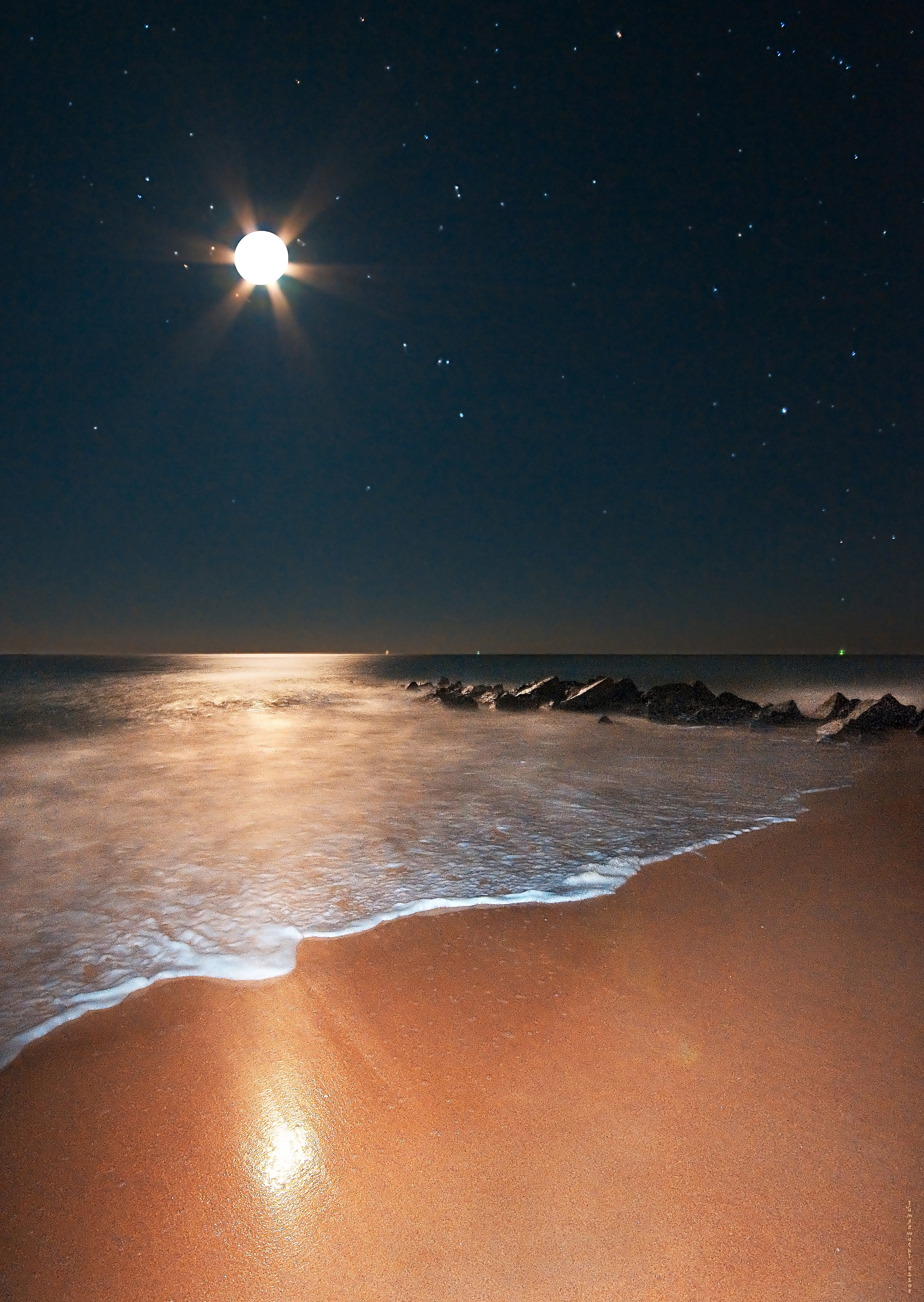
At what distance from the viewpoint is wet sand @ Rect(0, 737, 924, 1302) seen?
177cm

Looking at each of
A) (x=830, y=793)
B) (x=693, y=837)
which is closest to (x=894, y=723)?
(x=830, y=793)

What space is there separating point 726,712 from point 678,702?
181 cm

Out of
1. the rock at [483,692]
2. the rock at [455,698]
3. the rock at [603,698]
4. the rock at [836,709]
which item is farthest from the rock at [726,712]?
the rock at [455,698]

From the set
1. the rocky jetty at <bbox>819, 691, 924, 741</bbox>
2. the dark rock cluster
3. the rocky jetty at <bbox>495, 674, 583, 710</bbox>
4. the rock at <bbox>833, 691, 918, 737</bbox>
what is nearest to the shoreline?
the rocky jetty at <bbox>819, 691, 924, 741</bbox>

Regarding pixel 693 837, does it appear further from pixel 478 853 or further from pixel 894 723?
pixel 894 723

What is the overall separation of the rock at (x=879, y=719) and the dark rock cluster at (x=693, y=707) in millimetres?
18

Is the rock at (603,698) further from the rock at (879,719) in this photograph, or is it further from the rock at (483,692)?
the rock at (879,719)

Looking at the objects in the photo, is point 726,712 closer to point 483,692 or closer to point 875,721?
point 875,721

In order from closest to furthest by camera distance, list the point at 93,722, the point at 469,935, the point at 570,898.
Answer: the point at 469,935 < the point at 570,898 < the point at 93,722

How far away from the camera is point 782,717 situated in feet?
58.7

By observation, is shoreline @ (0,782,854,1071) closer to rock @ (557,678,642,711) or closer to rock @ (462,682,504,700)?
rock @ (557,678,642,711)

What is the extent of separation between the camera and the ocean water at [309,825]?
4023 mm

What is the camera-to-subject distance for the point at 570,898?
4.64 m

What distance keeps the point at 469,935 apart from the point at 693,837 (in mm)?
3197
